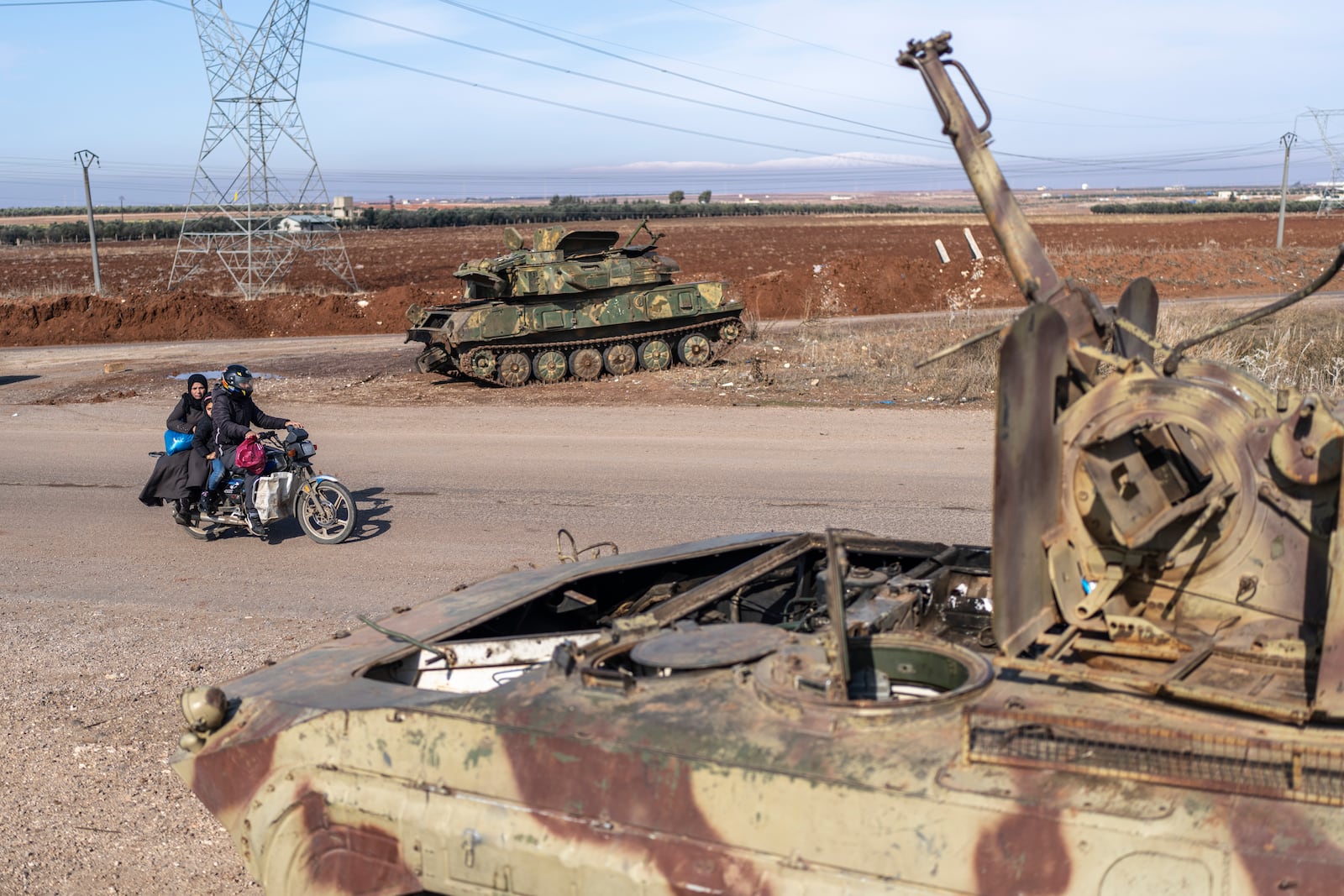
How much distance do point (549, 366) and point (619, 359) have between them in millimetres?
1183

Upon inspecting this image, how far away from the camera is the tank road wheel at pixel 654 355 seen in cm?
2092

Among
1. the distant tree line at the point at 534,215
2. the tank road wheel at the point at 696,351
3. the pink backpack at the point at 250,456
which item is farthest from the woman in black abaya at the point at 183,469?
the distant tree line at the point at 534,215

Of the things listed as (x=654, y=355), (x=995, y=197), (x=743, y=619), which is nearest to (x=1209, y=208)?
(x=654, y=355)

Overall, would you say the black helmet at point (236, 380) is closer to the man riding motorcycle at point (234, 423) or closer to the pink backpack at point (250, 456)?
Answer: the man riding motorcycle at point (234, 423)

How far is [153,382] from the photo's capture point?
70.5 ft

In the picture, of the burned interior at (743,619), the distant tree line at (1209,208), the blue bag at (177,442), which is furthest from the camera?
the distant tree line at (1209,208)

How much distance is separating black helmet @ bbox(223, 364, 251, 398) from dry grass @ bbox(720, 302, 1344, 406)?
8113 millimetres

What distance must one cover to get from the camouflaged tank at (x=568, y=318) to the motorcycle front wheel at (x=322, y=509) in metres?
9.38

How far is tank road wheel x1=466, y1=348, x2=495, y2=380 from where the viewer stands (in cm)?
1984

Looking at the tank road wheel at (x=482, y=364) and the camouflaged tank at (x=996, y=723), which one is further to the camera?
the tank road wheel at (x=482, y=364)

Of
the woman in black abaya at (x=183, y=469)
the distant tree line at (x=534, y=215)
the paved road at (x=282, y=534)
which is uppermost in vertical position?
the distant tree line at (x=534, y=215)

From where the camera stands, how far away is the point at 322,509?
34.4 ft

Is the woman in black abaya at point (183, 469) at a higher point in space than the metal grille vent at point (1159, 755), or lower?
lower

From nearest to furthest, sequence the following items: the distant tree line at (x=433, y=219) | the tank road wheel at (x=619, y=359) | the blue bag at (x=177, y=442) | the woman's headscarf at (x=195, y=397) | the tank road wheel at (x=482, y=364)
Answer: the woman's headscarf at (x=195, y=397) → the blue bag at (x=177, y=442) → the tank road wheel at (x=482, y=364) → the tank road wheel at (x=619, y=359) → the distant tree line at (x=433, y=219)
